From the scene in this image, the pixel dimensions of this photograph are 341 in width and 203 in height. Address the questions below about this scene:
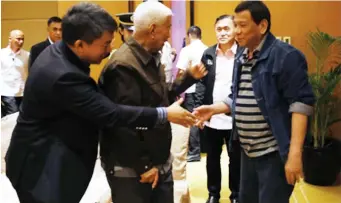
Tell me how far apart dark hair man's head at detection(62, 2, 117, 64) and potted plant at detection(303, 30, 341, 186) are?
3.00m

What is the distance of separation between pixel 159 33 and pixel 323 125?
9.57ft

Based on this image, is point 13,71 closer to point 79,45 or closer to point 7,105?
point 7,105

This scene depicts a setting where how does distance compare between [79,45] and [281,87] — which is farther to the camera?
[281,87]

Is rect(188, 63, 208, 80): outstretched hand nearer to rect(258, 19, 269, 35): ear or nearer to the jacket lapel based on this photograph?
the jacket lapel

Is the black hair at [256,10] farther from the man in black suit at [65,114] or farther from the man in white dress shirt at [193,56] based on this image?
the man in white dress shirt at [193,56]

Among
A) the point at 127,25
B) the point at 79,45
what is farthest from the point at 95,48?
the point at 127,25

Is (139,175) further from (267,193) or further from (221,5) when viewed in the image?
(221,5)

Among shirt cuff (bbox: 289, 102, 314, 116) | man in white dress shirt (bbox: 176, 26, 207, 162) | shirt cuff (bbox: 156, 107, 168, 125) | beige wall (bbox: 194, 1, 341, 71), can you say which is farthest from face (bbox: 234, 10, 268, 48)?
beige wall (bbox: 194, 1, 341, 71)

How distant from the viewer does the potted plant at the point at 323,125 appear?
163 inches

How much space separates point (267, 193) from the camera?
1974 millimetres

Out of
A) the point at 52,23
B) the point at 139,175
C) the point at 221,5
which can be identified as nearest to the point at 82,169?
the point at 139,175

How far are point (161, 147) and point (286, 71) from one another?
634 millimetres

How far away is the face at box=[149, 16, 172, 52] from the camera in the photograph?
1770 mm

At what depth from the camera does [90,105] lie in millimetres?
1536
